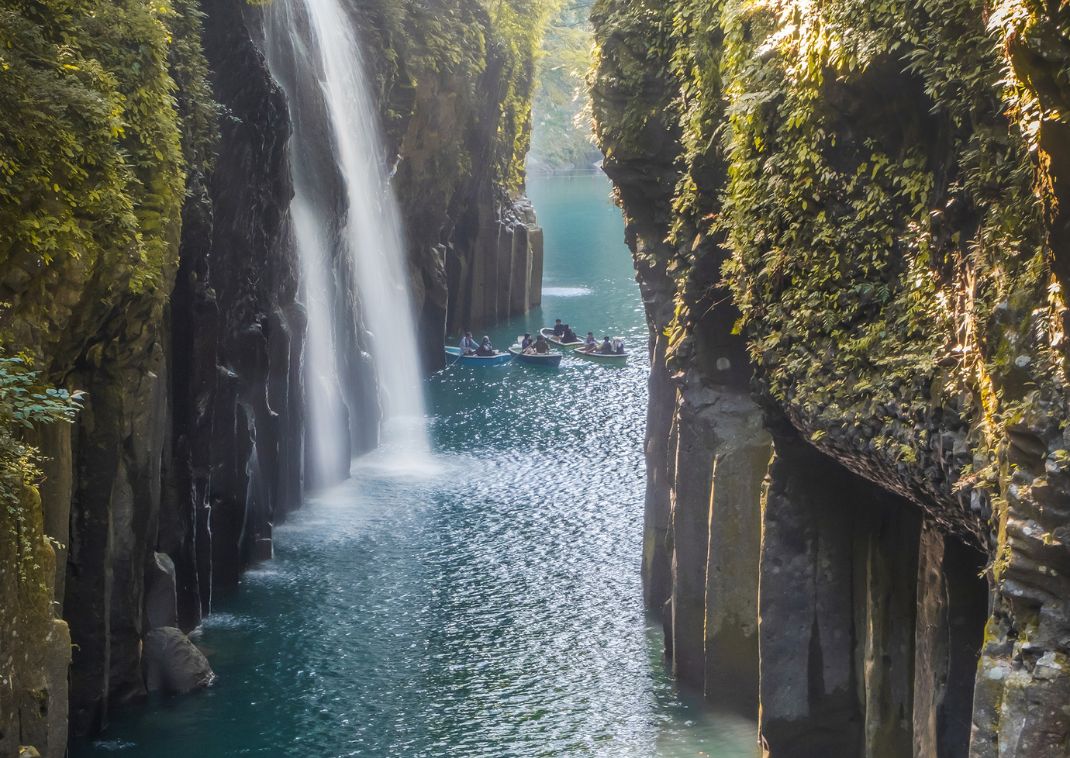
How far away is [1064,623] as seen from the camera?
10539 mm

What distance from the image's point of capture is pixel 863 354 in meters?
14.0

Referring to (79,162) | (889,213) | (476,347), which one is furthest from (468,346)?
(889,213)

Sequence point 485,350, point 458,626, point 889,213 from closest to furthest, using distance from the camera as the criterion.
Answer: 1. point 889,213
2. point 458,626
3. point 485,350

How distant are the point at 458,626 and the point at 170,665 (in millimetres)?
4775

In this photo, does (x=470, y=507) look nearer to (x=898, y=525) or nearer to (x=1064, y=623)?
(x=898, y=525)

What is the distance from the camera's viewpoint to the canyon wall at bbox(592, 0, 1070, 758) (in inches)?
420

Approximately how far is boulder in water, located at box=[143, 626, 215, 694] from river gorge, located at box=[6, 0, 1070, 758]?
39 mm

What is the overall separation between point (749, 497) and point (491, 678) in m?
4.77

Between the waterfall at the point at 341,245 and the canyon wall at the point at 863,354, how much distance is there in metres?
11.2

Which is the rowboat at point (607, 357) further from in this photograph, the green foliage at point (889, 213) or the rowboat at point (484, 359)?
the green foliage at point (889, 213)

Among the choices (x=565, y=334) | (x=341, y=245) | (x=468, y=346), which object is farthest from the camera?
(x=565, y=334)

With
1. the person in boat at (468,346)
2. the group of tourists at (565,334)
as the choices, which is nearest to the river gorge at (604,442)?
the person in boat at (468,346)

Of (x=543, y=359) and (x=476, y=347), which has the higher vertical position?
(x=476, y=347)

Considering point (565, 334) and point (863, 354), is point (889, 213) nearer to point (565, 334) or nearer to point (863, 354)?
point (863, 354)
